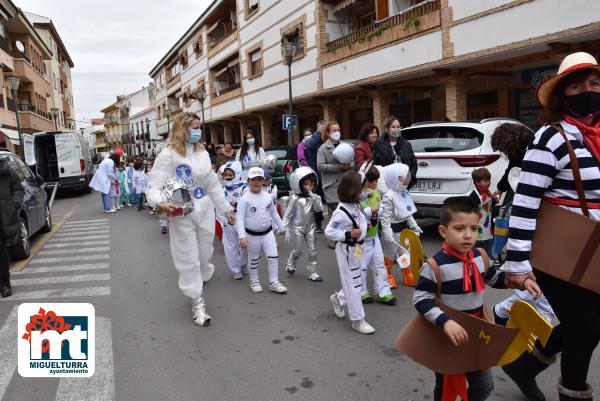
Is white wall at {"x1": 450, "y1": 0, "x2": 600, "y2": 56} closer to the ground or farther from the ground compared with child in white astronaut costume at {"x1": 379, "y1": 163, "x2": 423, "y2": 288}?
farther from the ground

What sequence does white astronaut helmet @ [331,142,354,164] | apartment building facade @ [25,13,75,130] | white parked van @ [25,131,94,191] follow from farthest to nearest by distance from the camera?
apartment building facade @ [25,13,75,130]
white parked van @ [25,131,94,191]
white astronaut helmet @ [331,142,354,164]

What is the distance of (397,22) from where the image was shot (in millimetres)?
15680

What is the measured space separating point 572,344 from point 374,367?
1511 mm

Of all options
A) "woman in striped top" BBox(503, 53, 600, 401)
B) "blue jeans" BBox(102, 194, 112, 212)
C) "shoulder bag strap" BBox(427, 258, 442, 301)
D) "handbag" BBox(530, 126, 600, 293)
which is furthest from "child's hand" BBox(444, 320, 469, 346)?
"blue jeans" BBox(102, 194, 112, 212)

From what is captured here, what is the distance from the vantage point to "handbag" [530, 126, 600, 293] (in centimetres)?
237

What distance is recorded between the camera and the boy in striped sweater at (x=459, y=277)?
8.66 ft

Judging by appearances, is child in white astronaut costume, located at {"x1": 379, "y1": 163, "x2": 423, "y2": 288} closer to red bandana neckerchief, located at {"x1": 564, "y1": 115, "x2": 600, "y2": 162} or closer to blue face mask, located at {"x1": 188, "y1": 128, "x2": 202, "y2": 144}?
blue face mask, located at {"x1": 188, "y1": 128, "x2": 202, "y2": 144}

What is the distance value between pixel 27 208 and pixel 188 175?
5047 mm

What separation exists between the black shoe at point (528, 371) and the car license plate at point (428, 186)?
463 cm

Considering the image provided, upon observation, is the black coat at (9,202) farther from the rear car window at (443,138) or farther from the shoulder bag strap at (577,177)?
the shoulder bag strap at (577,177)

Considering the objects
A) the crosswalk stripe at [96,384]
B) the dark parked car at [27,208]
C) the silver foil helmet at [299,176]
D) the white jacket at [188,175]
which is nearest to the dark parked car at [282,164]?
the dark parked car at [27,208]

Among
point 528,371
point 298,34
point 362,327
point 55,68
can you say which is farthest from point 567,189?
point 55,68

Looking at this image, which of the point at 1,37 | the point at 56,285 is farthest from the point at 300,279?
the point at 1,37

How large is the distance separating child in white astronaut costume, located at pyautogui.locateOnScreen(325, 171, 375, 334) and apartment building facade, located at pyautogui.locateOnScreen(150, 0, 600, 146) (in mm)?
8320
